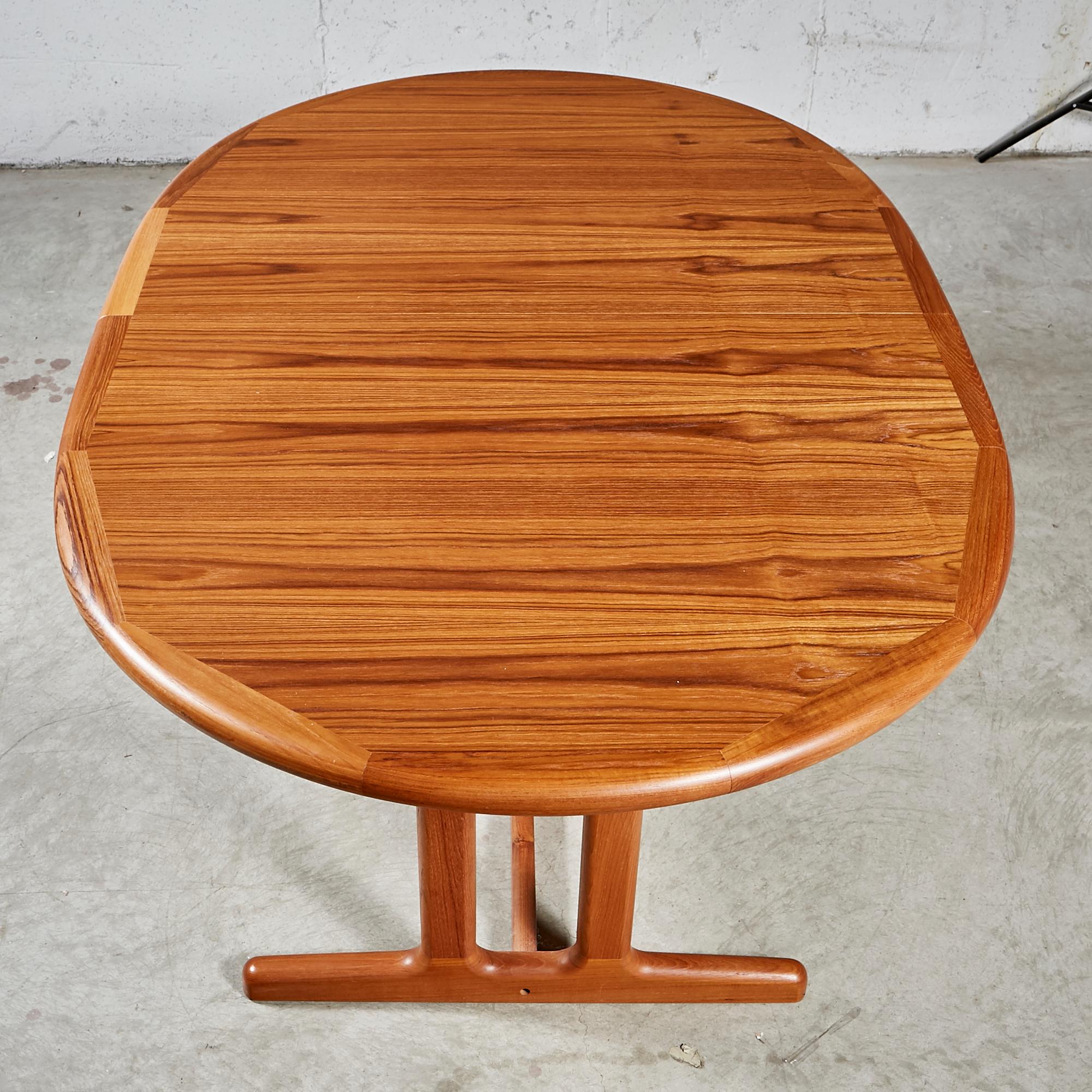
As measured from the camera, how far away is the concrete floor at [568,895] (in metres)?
1.48

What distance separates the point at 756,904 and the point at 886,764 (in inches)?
13.5

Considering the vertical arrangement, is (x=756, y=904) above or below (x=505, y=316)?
below

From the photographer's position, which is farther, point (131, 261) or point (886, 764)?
point (886, 764)

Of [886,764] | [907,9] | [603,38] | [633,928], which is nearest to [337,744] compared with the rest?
[633,928]

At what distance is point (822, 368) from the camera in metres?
1.23

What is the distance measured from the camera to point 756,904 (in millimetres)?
1652

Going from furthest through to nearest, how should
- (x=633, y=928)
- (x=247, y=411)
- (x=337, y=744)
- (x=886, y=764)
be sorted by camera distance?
1. (x=886, y=764)
2. (x=633, y=928)
3. (x=247, y=411)
4. (x=337, y=744)

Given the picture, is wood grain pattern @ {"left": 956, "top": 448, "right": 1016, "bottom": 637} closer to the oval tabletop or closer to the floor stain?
the oval tabletop

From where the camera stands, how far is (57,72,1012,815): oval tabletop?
91 cm

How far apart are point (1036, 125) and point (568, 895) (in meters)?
2.66

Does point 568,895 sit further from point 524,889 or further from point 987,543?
point 987,543

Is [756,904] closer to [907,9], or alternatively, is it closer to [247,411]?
[247,411]

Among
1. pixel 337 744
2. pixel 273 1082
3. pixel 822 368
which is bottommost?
pixel 273 1082

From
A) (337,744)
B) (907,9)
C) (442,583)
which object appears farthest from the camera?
(907,9)
